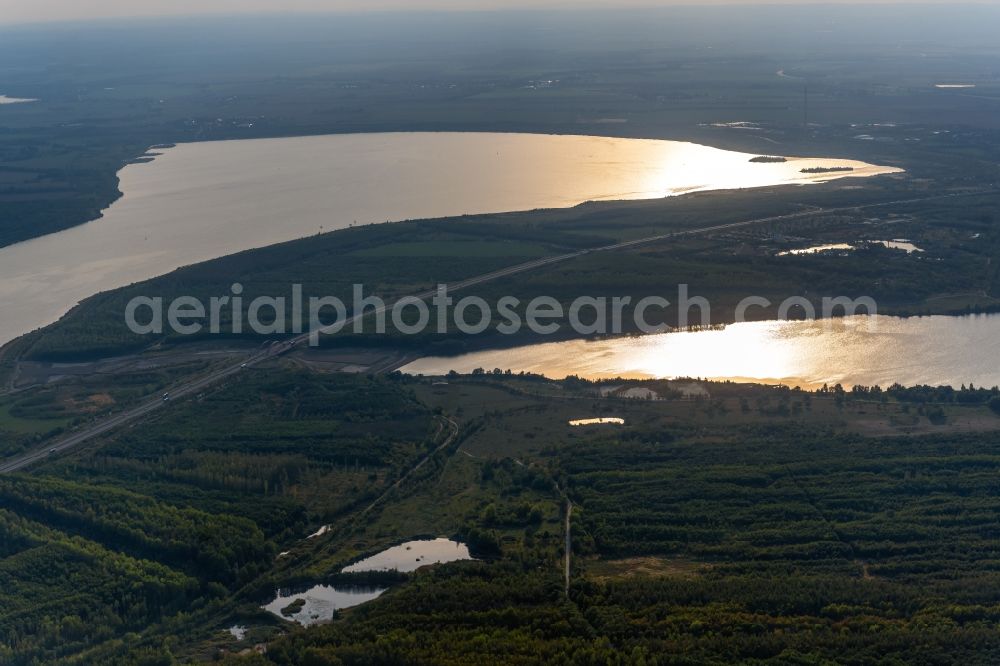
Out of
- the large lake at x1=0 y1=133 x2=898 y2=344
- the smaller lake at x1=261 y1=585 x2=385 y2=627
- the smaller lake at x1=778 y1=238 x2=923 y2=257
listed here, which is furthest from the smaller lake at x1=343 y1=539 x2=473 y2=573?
the smaller lake at x1=778 y1=238 x2=923 y2=257

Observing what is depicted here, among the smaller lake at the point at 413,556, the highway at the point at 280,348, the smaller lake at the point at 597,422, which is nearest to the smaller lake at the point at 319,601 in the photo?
the smaller lake at the point at 413,556

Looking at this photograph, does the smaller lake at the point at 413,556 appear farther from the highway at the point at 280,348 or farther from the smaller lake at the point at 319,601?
the highway at the point at 280,348

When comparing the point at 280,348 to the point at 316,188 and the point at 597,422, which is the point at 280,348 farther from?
the point at 316,188

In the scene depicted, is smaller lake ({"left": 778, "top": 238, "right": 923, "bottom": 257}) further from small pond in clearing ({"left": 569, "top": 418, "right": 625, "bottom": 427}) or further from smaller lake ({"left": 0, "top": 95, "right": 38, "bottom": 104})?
smaller lake ({"left": 0, "top": 95, "right": 38, "bottom": 104})

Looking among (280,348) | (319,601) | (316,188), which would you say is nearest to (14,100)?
(316,188)

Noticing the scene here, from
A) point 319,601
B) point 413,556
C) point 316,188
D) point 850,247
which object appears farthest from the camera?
point 316,188

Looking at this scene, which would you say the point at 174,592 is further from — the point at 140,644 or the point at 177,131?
the point at 177,131
